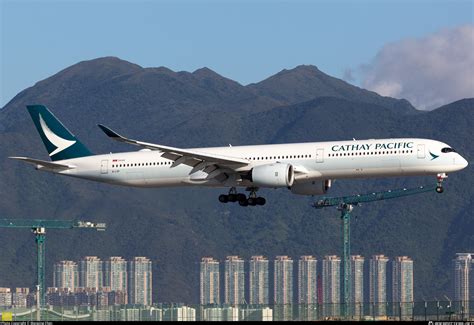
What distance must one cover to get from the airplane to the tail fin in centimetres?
9

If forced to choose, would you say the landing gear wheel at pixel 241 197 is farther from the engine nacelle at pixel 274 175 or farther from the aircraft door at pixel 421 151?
the aircraft door at pixel 421 151

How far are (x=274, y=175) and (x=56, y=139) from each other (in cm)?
2368

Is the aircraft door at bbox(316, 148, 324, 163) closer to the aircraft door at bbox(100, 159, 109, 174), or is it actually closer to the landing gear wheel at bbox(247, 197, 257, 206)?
the landing gear wheel at bbox(247, 197, 257, 206)

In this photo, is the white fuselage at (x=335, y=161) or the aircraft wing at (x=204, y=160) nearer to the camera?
the white fuselage at (x=335, y=161)

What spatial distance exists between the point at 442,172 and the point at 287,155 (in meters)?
11.9

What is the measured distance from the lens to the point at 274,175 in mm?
98438

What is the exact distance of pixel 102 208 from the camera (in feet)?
566

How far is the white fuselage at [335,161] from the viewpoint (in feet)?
318

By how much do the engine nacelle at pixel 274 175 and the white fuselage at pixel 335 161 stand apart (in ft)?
2.99

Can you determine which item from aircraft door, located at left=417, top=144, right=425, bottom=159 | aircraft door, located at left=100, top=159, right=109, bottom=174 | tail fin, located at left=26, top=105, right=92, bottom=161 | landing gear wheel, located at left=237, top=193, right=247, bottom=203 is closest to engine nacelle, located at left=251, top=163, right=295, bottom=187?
landing gear wheel, located at left=237, top=193, right=247, bottom=203

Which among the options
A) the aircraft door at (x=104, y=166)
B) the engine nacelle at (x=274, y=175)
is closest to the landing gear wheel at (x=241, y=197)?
the engine nacelle at (x=274, y=175)

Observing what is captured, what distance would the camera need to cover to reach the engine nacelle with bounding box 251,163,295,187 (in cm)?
9819

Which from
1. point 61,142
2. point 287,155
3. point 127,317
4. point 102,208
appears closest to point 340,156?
point 287,155

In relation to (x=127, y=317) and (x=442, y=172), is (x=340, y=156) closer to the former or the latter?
(x=442, y=172)
